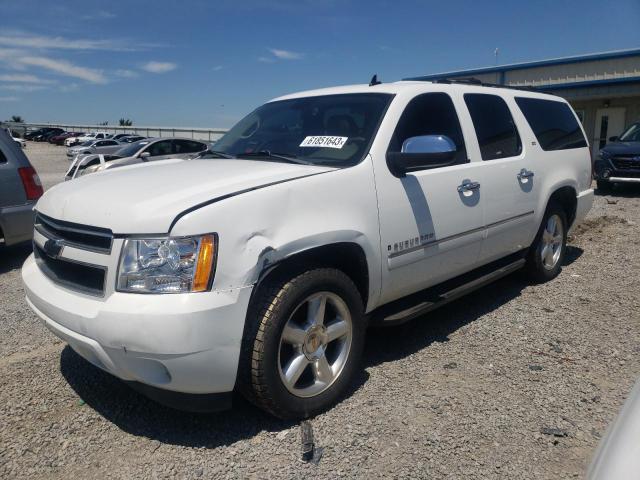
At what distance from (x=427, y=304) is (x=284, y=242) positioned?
1475 mm

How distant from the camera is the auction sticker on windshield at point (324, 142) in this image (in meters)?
3.47

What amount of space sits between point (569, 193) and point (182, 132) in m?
48.4

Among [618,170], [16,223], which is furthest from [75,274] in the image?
[618,170]

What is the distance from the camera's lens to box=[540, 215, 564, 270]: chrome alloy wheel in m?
5.34

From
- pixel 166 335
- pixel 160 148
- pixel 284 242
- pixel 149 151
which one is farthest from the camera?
pixel 160 148

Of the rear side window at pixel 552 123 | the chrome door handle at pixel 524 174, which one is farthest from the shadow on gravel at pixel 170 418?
the rear side window at pixel 552 123

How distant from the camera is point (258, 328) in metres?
2.69

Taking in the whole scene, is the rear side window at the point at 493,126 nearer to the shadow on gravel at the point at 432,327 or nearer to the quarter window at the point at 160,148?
the shadow on gravel at the point at 432,327

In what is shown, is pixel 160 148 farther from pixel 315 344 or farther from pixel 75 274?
pixel 315 344

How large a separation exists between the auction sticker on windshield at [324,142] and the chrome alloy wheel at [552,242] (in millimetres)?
2765

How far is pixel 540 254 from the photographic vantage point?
5309 mm

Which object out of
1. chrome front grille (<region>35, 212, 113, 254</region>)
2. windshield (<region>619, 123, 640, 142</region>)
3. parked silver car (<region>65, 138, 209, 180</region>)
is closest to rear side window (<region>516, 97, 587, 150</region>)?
chrome front grille (<region>35, 212, 113, 254</region>)

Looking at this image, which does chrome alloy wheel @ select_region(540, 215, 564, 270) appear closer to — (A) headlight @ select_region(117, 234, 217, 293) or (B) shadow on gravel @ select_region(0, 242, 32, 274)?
(A) headlight @ select_region(117, 234, 217, 293)

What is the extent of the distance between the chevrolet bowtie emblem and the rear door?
2984mm
